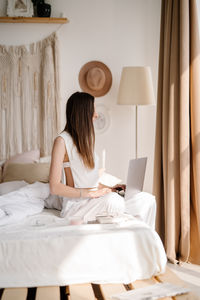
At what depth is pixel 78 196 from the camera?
2566mm

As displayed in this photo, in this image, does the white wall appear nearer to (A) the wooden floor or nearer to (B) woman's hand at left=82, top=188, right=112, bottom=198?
(B) woman's hand at left=82, top=188, right=112, bottom=198

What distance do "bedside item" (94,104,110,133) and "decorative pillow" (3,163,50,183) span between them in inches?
38.1

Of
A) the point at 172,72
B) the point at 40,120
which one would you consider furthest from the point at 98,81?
the point at 172,72

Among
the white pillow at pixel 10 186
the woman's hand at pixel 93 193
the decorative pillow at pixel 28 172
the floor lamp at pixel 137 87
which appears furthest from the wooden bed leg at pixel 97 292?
the floor lamp at pixel 137 87

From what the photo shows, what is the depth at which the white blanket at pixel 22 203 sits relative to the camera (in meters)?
2.43

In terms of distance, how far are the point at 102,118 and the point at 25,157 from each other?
973 mm

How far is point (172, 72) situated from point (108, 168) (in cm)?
145

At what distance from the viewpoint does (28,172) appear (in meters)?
3.47

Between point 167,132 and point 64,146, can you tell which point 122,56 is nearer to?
point 167,132

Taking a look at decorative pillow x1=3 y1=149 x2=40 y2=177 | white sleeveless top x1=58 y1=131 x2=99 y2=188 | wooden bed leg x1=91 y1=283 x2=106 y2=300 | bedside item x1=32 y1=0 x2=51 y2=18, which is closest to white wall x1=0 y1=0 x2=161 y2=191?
bedside item x1=32 y1=0 x2=51 y2=18

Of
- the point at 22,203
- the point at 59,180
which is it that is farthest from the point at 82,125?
the point at 22,203

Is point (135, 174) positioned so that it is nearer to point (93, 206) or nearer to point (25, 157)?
point (93, 206)

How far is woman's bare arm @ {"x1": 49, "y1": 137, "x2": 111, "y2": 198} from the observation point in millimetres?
2467

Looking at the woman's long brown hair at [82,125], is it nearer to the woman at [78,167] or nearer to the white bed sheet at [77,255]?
the woman at [78,167]
